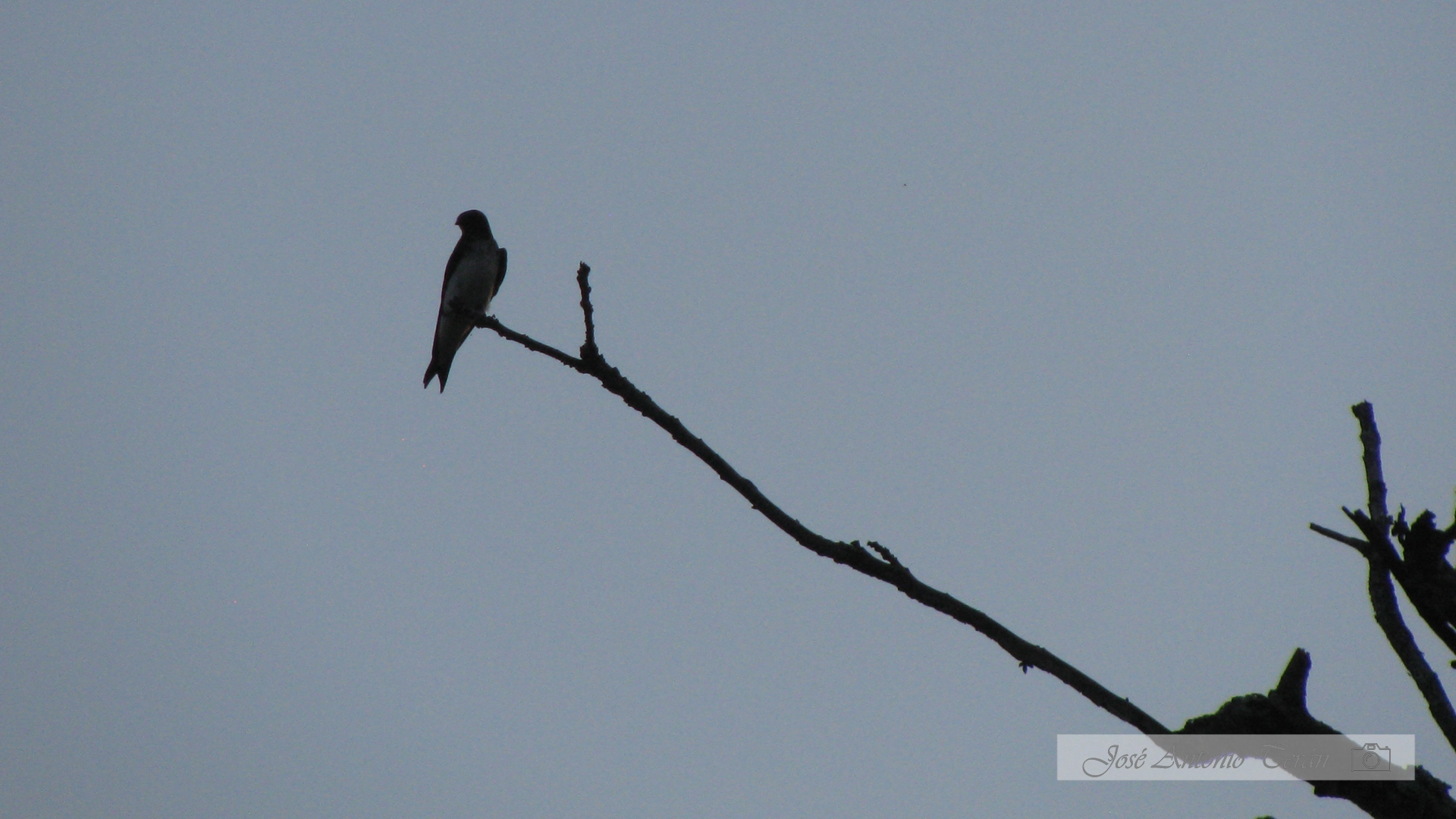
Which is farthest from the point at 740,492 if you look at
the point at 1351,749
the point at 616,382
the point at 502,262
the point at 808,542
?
the point at 502,262

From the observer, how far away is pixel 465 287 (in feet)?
40.6

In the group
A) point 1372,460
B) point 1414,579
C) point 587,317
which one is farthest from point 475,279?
point 1414,579

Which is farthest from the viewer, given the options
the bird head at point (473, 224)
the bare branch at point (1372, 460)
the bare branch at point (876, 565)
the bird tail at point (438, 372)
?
the bird head at point (473, 224)

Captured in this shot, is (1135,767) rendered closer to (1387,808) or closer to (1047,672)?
(1387,808)

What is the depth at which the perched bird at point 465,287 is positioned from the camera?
12.0 meters

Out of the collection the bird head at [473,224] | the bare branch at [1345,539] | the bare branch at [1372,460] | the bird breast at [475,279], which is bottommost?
the bare branch at [1345,539]

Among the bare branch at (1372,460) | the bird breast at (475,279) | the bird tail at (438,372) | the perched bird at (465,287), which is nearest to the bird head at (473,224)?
the perched bird at (465,287)

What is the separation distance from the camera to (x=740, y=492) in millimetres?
3123

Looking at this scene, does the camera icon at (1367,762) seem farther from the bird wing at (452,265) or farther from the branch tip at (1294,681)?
the bird wing at (452,265)

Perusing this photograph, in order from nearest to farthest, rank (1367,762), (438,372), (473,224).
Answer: (1367,762) < (438,372) < (473,224)

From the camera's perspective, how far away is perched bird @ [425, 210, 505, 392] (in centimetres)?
1202

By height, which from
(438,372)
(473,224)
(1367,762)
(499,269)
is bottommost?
Result: (1367,762)

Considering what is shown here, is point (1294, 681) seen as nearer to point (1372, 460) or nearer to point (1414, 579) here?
point (1414, 579)

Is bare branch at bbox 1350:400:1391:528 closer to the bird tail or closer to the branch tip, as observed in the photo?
the branch tip
